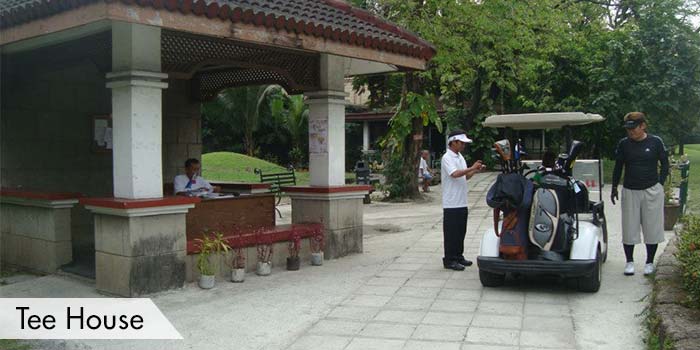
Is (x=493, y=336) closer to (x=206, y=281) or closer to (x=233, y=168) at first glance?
(x=206, y=281)

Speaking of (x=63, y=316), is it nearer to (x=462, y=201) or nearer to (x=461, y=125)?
(x=462, y=201)

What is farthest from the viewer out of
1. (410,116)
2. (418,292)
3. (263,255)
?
(410,116)

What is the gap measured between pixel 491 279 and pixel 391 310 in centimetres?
137

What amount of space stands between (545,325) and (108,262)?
4.44 meters

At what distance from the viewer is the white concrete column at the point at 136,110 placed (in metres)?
6.58

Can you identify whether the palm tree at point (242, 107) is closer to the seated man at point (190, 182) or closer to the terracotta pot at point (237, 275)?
the seated man at point (190, 182)

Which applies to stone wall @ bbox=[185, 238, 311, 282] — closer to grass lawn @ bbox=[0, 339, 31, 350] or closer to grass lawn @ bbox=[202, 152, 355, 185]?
grass lawn @ bbox=[0, 339, 31, 350]

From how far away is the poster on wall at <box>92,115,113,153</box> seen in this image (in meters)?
9.66

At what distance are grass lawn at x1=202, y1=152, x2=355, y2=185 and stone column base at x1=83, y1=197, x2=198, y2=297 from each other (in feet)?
48.8

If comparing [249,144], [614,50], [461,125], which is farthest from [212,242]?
[249,144]

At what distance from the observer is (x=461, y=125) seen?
25391mm

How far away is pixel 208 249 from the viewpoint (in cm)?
721

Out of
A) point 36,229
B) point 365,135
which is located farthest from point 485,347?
point 365,135

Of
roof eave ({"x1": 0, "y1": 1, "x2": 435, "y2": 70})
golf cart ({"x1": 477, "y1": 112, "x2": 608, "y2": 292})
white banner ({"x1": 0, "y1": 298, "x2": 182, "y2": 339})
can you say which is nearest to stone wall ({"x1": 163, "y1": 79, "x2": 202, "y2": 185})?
roof eave ({"x1": 0, "y1": 1, "x2": 435, "y2": 70})
